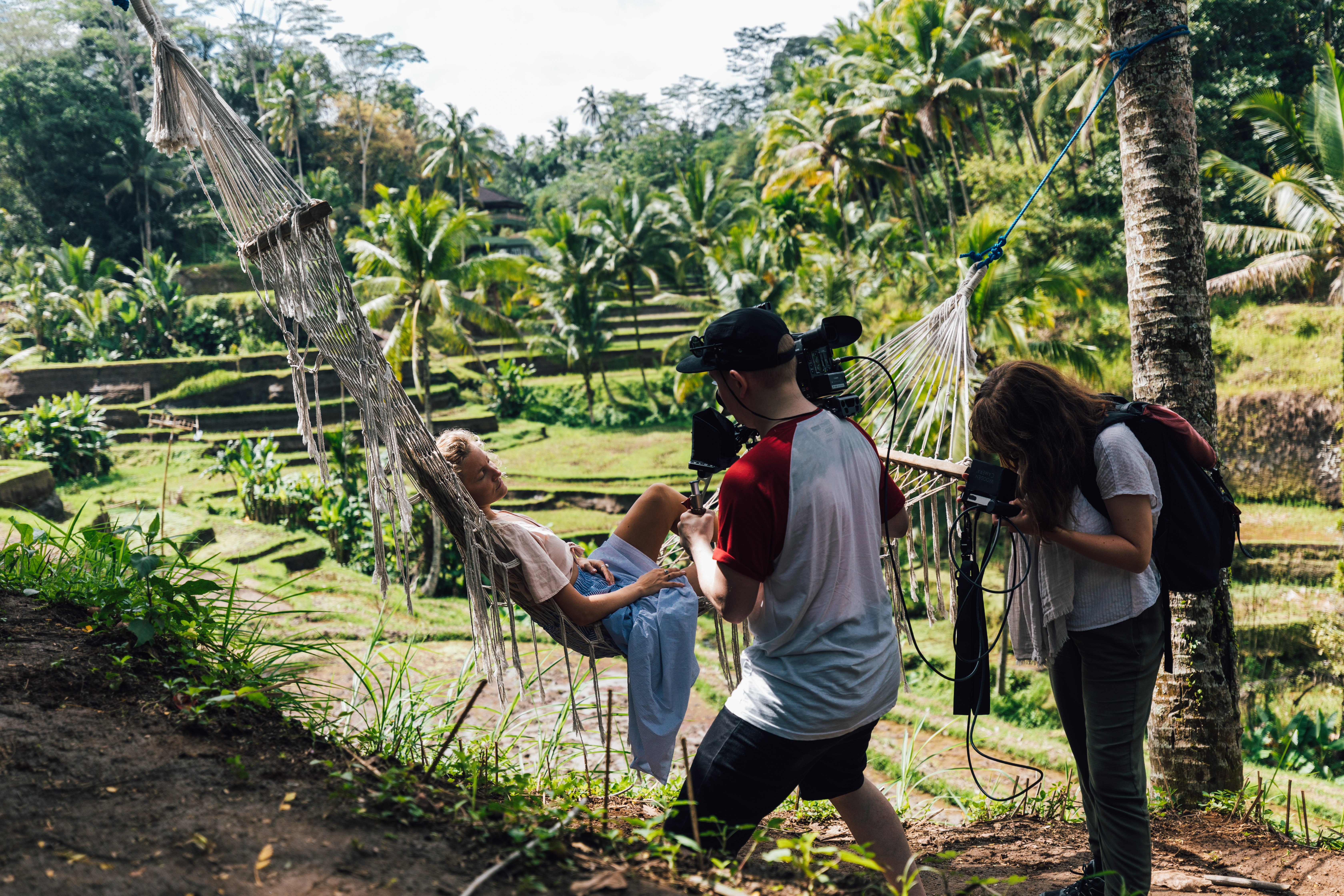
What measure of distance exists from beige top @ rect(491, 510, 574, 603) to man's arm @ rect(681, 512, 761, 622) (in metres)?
0.46

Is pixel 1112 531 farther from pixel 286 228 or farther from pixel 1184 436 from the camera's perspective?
pixel 286 228

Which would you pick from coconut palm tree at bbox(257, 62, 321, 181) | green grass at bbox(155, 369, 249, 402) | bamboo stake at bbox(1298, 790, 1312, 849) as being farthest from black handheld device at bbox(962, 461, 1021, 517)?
coconut palm tree at bbox(257, 62, 321, 181)

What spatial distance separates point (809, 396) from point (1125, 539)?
547mm

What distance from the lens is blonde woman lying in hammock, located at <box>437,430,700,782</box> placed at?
5.58ft

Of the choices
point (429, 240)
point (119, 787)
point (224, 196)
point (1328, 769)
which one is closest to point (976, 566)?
point (119, 787)

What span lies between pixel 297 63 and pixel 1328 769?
29369 mm

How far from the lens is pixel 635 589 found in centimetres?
180

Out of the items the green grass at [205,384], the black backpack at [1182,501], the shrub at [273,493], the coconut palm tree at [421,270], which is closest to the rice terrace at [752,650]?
the black backpack at [1182,501]

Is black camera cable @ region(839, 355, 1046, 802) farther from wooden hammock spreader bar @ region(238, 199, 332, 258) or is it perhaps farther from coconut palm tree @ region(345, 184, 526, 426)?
coconut palm tree @ region(345, 184, 526, 426)

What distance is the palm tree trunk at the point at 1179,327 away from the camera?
2.34 m

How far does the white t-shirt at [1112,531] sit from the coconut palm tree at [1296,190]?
644 centimetres

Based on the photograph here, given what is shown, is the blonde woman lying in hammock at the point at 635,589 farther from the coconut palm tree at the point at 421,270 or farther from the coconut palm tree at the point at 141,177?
the coconut palm tree at the point at 141,177

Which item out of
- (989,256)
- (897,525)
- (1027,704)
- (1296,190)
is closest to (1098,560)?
(897,525)

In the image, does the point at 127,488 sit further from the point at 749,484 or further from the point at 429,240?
the point at 749,484
